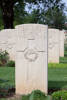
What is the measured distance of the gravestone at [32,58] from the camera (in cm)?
842

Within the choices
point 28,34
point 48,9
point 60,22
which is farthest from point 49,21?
point 28,34

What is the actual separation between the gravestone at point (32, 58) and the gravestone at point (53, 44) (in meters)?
8.99

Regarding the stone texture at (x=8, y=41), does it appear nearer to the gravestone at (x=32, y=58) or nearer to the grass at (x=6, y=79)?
the grass at (x=6, y=79)

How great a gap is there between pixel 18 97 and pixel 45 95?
0.67 metres

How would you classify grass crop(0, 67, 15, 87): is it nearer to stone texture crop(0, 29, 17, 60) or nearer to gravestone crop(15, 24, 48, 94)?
gravestone crop(15, 24, 48, 94)

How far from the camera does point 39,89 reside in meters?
8.55

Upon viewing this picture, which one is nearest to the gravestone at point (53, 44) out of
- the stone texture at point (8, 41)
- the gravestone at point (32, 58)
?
the stone texture at point (8, 41)

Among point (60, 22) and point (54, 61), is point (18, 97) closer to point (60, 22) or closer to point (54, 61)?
point (54, 61)

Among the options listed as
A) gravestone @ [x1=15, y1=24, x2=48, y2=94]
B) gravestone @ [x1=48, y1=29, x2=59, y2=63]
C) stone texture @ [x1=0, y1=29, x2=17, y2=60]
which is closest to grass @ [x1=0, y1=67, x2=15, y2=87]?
gravestone @ [x1=15, y1=24, x2=48, y2=94]

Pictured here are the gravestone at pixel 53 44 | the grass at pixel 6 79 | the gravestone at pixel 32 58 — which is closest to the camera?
the gravestone at pixel 32 58

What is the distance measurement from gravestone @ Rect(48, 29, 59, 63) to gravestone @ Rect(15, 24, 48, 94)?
29.5ft

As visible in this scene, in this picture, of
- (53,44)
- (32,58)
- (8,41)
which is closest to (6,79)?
(32,58)

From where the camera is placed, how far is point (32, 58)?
334 inches

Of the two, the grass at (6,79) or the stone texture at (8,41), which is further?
the stone texture at (8,41)
